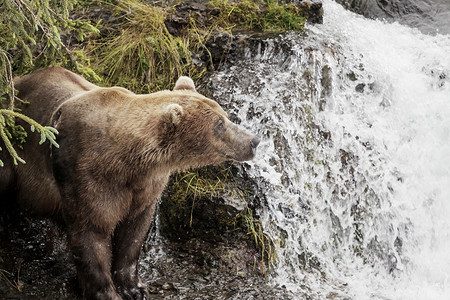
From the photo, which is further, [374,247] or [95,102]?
[374,247]

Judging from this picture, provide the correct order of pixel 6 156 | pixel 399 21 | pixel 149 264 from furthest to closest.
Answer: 1. pixel 399 21
2. pixel 149 264
3. pixel 6 156

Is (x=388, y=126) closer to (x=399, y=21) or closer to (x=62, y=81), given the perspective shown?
(x=399, y=21)

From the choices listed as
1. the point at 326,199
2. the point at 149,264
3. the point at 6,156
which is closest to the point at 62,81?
the point at 6,156

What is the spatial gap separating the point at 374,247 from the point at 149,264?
10.2 ft

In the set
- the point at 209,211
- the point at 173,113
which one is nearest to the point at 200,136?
the point at 173,113

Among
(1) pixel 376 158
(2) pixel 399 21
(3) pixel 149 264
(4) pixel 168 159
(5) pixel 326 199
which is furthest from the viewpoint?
(2) pixel 399 21

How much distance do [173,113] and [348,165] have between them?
3893 millimetres

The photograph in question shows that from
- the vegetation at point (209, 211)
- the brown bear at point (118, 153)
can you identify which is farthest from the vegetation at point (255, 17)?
the brown bear at point (118, 153)

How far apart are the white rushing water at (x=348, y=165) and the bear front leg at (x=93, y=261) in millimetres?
2179

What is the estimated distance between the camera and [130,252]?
562 centimetres

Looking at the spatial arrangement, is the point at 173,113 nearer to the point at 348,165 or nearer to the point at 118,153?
the point at 118,153

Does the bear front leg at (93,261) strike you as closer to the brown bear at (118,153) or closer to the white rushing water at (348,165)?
the brown bear at (118,153)

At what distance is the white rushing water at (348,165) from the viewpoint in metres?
7.13

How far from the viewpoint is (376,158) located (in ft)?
27.4
